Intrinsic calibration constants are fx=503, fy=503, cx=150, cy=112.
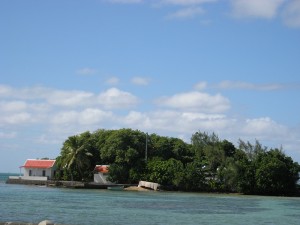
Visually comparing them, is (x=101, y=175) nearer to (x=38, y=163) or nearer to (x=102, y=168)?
(x=102, y=168)

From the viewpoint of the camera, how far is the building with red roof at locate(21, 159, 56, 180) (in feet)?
256

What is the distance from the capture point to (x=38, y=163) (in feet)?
260

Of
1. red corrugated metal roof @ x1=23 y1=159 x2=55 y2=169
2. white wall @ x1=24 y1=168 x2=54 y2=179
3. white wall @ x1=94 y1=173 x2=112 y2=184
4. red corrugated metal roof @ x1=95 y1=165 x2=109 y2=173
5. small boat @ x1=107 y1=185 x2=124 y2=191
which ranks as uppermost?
red corrugated metal roof @ x1=23 y1=159 x2=55 y2=169

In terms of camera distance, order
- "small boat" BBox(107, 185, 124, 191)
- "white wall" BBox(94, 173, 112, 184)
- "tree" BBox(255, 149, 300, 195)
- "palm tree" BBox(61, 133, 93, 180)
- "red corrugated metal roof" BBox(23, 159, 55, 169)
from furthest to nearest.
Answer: "red corrugated metal roof" BBox(23, 159, 55, 169) → "white wall" BBox(94, 173, 112, 184) → "palm tree" BBox(61, 133, 93, 180) → "small boat" BBox(107, 185, 124, 191) → "tree" BBox(255, 149, 300, 195)

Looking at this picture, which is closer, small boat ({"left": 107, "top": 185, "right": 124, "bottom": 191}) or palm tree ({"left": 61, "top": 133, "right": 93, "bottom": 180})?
small boat ({"left": 107, "top": 185, "right": 124, "bottom": 191})

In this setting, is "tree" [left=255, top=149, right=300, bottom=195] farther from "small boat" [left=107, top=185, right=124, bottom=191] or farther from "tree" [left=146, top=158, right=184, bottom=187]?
→ "small boat" [left=107, top=185, right=124, bottom=191]

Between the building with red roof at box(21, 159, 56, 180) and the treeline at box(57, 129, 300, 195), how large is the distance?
221cm

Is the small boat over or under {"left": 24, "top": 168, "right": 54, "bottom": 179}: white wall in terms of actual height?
under

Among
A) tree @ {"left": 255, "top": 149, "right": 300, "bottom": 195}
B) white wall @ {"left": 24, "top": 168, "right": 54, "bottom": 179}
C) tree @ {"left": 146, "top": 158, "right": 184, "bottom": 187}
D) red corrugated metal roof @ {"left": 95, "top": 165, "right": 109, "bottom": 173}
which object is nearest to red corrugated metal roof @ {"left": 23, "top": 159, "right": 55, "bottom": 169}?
white wall @ {"left": 24, "top": 168, "right": 54, "bottom": 179}

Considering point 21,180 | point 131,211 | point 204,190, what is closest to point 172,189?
point 204,190

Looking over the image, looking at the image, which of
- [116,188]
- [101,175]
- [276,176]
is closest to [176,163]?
[116,188]

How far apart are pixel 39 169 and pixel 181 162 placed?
882 inches

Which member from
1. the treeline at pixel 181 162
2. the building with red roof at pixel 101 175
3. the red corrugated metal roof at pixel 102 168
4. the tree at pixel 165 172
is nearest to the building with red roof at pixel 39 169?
the treeline at pixel 181 162

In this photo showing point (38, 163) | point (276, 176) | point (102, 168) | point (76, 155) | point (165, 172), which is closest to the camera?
point (276, 176)
